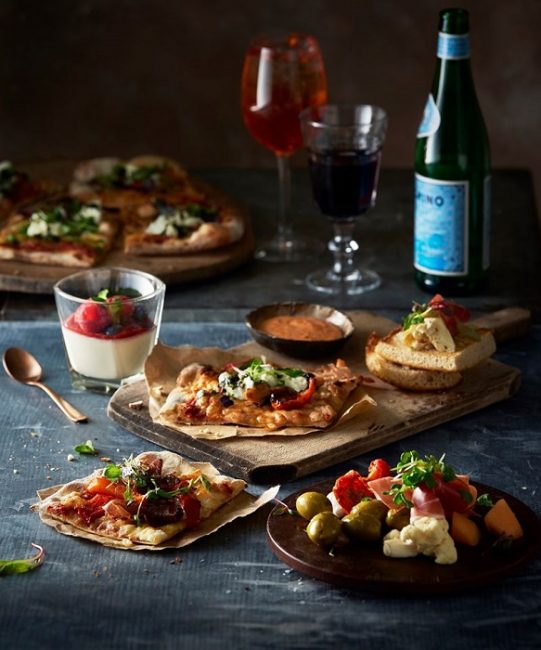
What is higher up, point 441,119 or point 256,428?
point 441,119

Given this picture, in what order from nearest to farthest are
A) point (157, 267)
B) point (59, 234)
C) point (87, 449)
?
point (87, 449) < point (157, 267) < point (59, 234)

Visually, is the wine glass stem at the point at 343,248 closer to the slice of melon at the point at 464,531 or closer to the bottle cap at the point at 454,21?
the bottle cap at the point at 454,21

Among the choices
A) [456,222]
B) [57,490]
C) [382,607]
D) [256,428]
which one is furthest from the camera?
[456,222]

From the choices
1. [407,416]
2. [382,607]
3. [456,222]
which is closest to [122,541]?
[382,607]

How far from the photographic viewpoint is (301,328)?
3217mm

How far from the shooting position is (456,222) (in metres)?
3.52

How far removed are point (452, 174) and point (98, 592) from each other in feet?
6.07

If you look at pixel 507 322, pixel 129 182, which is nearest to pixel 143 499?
pixel 507 322

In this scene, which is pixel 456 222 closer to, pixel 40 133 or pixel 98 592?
pixel 98 592

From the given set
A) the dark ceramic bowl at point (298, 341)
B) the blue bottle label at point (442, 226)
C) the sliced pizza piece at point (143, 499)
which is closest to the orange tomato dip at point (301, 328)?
the dark ceramic bowl at point (298, 341)

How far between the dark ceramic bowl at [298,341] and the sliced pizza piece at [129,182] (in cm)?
122

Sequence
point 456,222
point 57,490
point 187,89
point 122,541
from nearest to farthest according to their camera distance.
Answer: point 122,541
point 57,490
point 456,222
point 187,89

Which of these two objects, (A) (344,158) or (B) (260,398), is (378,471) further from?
(A) (344,158)

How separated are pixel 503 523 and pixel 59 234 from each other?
2185mm
